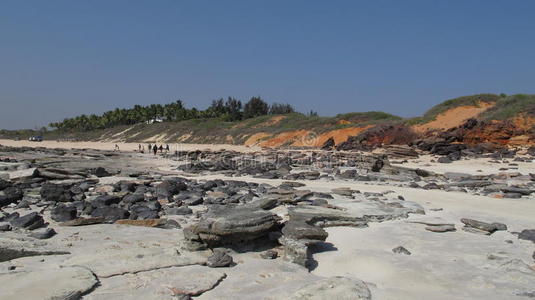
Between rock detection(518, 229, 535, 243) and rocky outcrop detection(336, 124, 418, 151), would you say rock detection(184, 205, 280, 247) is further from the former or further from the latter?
rocky outcrop detection(336, 124, 418, 151)

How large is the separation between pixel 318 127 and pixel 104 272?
43465mm

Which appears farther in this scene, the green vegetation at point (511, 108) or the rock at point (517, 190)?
the green vegetation at point (511, 108)

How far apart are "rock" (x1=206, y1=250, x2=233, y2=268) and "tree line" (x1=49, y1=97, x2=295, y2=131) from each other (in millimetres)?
69573

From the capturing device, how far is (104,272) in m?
4.64

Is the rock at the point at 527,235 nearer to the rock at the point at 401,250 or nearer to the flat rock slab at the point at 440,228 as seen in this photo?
the flat rock slab at the point at 440,228

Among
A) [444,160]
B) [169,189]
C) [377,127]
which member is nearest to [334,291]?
[169,189]

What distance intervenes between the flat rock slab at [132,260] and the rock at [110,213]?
2275 millimetres

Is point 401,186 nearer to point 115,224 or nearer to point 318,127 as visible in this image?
point 115,224

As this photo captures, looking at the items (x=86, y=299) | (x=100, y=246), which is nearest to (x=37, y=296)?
(x=86, y=299)

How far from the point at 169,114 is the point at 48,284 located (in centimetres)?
8971

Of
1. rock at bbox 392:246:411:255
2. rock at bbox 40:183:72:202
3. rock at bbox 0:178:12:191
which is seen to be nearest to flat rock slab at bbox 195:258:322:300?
rock at bbox 392:246:411:255

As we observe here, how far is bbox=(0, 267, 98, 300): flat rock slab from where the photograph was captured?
394 centimetres

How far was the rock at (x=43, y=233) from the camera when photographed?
6.09 metres

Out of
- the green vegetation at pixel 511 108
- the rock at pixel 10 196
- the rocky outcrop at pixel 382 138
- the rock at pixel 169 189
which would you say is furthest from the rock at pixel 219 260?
the green vegetation at pixel 511 108
